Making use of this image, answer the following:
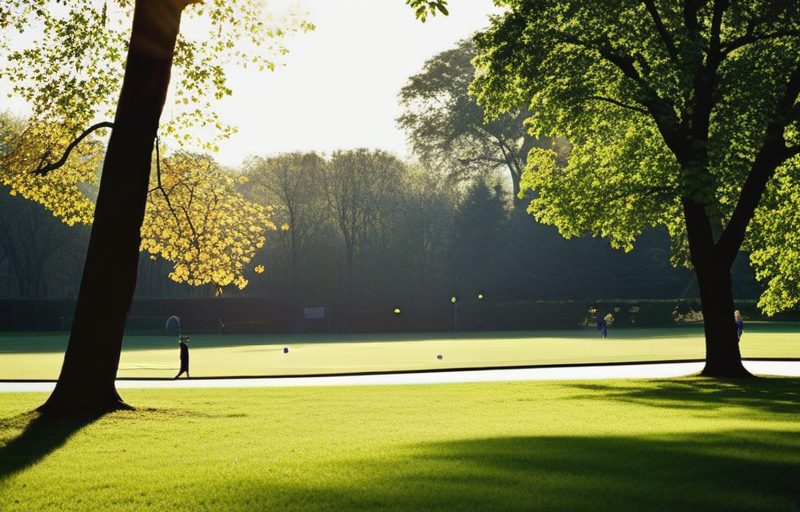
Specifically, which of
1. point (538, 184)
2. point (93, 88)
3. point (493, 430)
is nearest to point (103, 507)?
point (493, 430)

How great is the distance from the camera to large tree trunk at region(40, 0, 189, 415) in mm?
16484

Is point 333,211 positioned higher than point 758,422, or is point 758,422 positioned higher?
point 333,211

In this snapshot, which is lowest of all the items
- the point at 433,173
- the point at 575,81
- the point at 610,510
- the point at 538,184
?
the point at 610,510

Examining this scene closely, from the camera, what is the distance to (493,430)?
14016 millimetres

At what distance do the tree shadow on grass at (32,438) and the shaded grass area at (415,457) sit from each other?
4 cm

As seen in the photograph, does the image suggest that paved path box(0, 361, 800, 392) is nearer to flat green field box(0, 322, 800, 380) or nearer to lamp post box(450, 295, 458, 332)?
flat green field box(0, 322, 800, 380)

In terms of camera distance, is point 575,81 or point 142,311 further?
point 142,311

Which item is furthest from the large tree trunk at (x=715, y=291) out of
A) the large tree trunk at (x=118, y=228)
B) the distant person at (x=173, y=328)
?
the distant person at (x=173, y=328)

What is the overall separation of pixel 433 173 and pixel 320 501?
76.5 m

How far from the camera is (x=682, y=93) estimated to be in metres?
24.0

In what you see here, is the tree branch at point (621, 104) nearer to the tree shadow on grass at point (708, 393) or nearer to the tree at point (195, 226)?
the tree shadow on grass at point (708, 393)

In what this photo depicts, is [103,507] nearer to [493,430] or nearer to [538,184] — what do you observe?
[493,430]

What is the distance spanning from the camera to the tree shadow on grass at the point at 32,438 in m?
11.3

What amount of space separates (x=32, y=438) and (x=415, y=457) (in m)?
5.66
